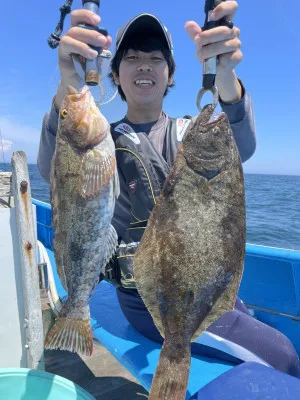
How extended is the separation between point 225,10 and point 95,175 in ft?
3.55

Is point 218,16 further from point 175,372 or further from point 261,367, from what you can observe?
point 261,367

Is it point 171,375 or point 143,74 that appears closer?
point 171,375

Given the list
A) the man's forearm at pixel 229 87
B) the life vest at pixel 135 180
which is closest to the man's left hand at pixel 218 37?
the man's forearm at pixel 229 87

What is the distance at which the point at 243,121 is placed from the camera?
93.4 inches

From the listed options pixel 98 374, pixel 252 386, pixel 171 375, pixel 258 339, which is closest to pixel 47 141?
pixel 171 375

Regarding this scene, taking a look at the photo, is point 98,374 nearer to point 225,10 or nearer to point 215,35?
point 215,35

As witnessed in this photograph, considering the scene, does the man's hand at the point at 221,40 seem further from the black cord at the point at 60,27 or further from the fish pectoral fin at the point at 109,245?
the fish pectoral fin at the point at 109,245

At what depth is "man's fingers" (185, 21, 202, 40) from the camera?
179 centimetres

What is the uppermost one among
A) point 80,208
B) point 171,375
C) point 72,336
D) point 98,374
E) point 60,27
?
point 60,27

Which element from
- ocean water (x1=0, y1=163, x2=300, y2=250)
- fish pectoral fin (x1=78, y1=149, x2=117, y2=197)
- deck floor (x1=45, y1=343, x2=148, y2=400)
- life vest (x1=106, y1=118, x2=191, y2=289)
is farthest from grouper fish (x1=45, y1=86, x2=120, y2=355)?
ocean water (x1=0, y1=163, x2=300, y2=250)

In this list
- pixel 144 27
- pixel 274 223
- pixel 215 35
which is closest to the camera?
pixel 215 35

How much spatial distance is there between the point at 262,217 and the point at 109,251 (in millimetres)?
18522

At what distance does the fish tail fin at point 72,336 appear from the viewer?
187cm

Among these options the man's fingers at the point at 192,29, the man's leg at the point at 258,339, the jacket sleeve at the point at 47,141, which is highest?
the man's fingers at the point at 192,29
